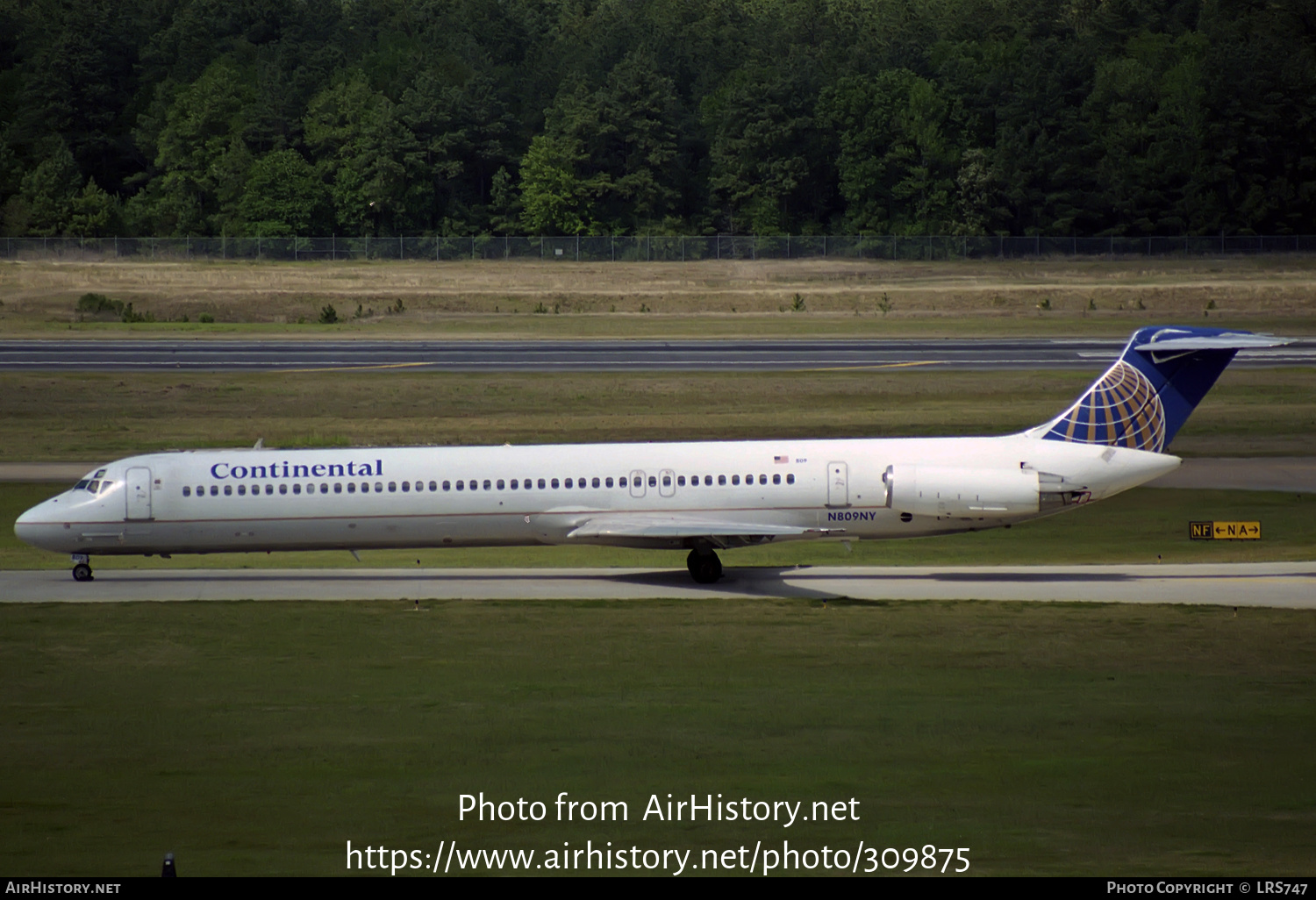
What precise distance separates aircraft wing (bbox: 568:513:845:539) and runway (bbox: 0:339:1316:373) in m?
38.3

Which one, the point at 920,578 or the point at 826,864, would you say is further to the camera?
the point at 920,578

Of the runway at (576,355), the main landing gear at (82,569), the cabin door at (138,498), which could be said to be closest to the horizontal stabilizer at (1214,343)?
the cabin door at (138,498)

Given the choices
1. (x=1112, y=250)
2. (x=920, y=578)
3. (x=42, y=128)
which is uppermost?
(x=42, y=128)

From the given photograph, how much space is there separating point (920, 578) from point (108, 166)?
5269 inches

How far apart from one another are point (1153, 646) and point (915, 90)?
391ft

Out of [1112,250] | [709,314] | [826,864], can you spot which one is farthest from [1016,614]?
[1112,250]

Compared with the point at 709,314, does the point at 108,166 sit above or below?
above

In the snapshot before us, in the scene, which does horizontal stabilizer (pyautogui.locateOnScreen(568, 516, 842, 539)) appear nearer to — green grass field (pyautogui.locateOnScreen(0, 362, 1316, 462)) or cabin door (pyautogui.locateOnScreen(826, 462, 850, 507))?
cabin door (pyautogui.locateOnScreen(826, 462, 850, 507))

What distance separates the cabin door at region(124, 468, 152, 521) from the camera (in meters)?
34.4

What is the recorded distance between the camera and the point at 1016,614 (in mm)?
30406

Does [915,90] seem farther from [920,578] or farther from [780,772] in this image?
[780,772]

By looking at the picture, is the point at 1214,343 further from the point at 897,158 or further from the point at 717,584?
the point at 897,158

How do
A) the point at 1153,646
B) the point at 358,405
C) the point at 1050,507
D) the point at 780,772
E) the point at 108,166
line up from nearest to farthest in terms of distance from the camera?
the point at 780,772 → the point at 1153,646 → the point at 1050,507 → the point at 358,405 → the point at 108,166

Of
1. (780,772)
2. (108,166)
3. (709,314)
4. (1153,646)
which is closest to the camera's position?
(780,772)
